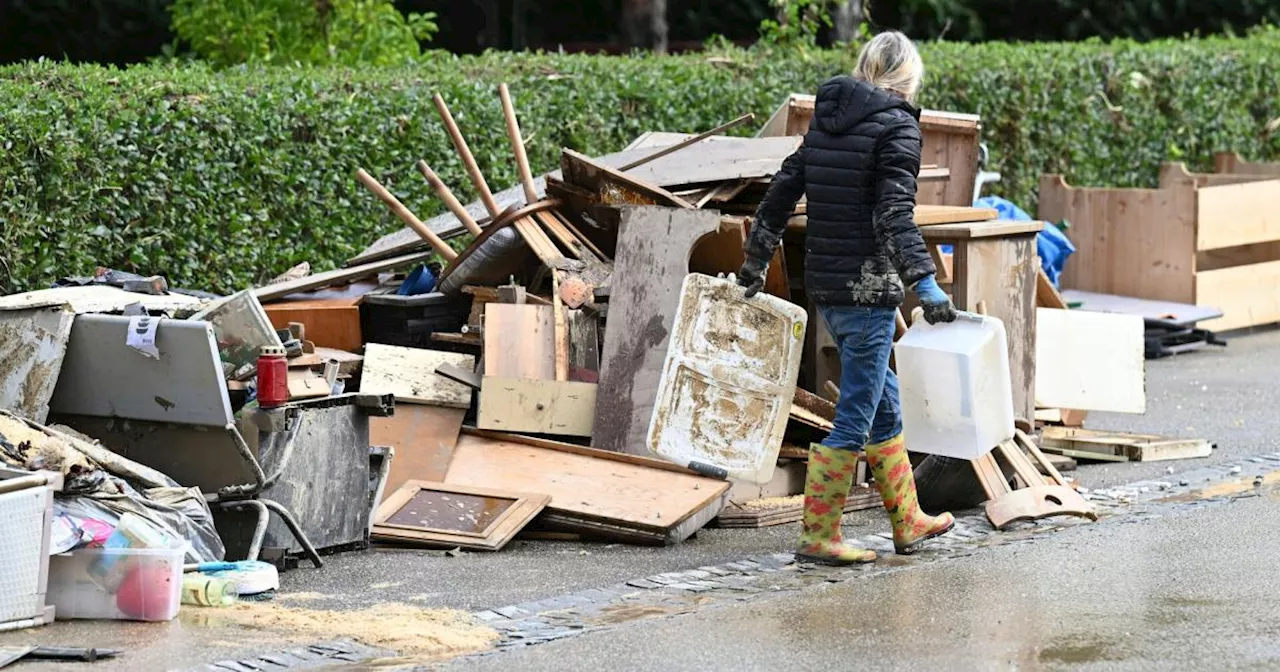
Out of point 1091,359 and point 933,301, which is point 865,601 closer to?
point 933,301

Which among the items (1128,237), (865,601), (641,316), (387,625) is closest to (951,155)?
(641,316)

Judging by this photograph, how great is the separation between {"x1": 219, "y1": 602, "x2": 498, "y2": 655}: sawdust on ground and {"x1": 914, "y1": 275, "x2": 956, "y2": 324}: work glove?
6.54 ft

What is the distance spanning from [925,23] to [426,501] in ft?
52.1

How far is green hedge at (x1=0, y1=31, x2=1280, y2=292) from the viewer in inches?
356

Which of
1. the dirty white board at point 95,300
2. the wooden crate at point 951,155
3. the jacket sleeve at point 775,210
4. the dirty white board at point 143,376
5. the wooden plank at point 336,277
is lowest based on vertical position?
the dirty white board at point 143,376

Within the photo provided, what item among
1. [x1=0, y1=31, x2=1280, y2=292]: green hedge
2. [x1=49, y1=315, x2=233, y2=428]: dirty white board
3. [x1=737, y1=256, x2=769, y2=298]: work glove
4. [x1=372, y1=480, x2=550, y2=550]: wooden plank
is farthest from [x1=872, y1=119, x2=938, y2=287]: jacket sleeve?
[x1=0, y1=31, x2=1280, y2=292]: green hedge

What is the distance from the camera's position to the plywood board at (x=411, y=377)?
319 inches

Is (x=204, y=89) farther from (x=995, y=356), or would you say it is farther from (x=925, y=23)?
A: (x=925, y=23)

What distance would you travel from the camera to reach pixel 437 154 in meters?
10.9

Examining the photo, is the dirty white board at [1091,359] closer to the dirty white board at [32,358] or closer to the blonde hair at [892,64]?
the blonde hair at [892,64]

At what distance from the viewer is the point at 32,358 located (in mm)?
7145

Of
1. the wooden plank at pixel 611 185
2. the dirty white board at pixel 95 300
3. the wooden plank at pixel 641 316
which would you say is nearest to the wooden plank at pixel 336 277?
the wooden plank at pixel 611 185

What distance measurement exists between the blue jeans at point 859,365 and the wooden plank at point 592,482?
2.39 feet

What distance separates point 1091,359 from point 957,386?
230cm
